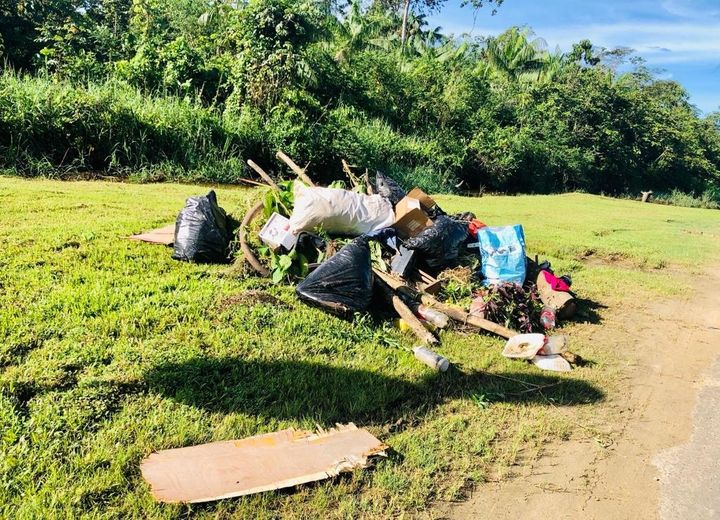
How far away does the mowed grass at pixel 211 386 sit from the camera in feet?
7.53

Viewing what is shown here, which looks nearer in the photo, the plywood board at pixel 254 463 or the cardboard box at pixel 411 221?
the plywood board at pixel 254 463

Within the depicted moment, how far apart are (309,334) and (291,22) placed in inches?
480

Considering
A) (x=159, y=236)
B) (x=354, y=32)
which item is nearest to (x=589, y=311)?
(x=159, y=236)

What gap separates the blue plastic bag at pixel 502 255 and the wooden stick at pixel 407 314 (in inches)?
45.0

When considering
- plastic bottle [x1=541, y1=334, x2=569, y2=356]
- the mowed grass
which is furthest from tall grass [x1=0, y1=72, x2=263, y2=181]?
plastic bottle [x1=541, y1=334, x2=569, y2=356]

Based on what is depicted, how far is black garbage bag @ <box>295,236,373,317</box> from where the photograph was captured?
4129mm

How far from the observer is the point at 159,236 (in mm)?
5336

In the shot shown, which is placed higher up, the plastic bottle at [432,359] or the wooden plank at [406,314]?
the wooden plank at [406,314]

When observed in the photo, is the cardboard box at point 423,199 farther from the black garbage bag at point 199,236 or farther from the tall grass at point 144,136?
the tall grass at point 144,136

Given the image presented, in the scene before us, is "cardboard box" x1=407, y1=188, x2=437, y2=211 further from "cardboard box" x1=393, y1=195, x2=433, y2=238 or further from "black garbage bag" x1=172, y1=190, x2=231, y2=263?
"black garbage bag" x1=172, y1=190, x2=231, y2=263

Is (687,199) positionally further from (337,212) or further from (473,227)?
(337,212)

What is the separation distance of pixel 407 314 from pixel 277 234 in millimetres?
1448

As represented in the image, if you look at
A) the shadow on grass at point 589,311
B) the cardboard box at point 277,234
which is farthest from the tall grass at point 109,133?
the shadow on grass at point 589,311

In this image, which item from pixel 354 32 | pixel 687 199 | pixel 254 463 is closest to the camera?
pixel 254 463
